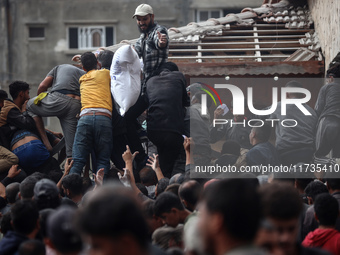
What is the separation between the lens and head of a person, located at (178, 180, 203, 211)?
6.93m

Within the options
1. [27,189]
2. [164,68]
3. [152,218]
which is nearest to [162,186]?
[27,189]

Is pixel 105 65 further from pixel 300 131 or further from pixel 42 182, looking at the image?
pixel 42 182

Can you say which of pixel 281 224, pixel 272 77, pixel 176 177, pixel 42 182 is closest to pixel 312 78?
pixel 272 77

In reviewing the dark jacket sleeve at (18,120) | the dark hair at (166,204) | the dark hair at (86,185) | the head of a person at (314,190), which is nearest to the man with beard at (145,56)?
the dark jacket sleeve at (18,120)

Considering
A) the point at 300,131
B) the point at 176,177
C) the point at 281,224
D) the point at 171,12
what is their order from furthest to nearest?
1. the point at 171,12
2. the point at 300,131
3. the point at 176,177
4. the point at 281,224

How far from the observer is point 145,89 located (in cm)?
1019

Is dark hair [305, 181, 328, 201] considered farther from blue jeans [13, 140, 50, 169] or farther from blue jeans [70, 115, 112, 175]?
blue jeans [13, 140, 50, 169]

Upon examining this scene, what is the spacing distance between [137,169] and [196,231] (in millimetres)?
6460

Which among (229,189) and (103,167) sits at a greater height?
(229,189)

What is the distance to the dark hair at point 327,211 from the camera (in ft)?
20.9

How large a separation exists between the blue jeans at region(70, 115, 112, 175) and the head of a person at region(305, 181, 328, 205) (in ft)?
9.85

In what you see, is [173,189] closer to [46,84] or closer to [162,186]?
[162,186]

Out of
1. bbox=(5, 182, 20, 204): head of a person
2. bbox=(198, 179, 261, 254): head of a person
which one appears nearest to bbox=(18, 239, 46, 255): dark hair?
bbox=(198, 179, 261, 254): head of a person

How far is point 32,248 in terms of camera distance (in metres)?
5.15
